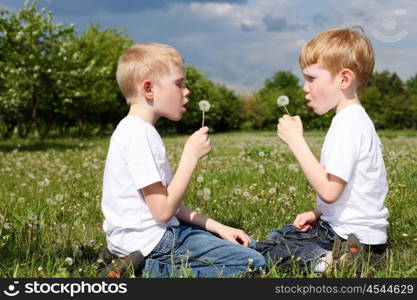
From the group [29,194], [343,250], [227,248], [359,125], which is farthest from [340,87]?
[29,194]

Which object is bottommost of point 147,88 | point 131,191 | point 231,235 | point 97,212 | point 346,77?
point 97,212

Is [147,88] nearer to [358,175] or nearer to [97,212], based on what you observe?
[358,175]

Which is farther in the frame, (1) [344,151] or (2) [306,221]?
(2) [306,221]

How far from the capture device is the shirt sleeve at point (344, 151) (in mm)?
3244

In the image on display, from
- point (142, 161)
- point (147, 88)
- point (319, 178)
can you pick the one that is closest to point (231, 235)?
point (319, 178)

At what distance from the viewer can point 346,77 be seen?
3412 millimetres

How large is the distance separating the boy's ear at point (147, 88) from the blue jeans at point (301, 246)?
4.56 feet

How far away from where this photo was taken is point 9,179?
7.70 meters

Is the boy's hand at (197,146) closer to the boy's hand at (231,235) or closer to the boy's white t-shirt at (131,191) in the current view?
the boy's white t-shirt at (131,191)

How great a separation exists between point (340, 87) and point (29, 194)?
4148mm

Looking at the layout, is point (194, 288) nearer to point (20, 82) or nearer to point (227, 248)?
point (227, 248)

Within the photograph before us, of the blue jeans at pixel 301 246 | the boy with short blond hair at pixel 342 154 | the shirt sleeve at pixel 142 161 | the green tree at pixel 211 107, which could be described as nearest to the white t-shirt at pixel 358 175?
the boy with short blond hair at pixel 342 154

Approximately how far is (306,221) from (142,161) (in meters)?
1.37

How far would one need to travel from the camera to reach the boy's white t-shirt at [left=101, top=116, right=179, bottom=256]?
10.7ft
